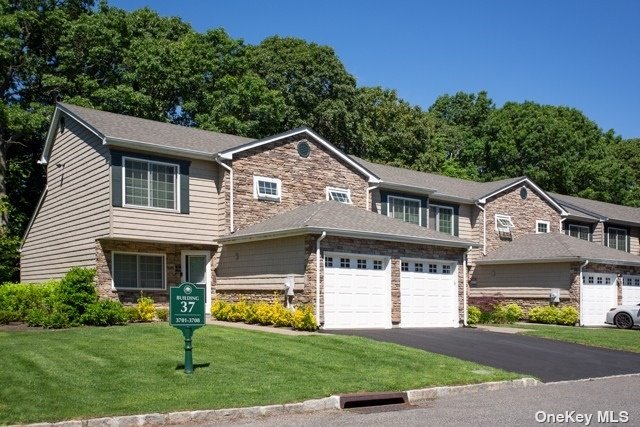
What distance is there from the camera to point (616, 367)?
17.8m

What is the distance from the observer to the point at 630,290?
33219mm

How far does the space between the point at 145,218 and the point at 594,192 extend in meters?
42.3

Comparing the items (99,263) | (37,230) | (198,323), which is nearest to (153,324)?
(99,263)

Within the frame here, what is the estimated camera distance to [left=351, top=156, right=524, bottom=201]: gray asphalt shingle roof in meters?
32.4

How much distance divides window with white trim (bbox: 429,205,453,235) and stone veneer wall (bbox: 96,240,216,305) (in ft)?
39.1

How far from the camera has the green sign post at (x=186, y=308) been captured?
13484 millimetres

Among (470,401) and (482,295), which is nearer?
(470,401)

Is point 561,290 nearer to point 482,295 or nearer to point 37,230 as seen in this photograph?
point 482,295

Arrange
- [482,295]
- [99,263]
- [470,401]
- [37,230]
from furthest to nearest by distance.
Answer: [482,295] → [37,230] → [99,263] → [470,401]

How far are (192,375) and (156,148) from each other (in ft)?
39.7

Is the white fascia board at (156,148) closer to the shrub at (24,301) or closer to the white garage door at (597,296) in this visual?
the shrub at (24,301)

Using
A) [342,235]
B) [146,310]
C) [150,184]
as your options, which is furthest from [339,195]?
[146,310]

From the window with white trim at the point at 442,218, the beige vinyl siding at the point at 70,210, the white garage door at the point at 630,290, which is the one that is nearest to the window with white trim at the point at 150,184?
the beige vinyl siding at the point at 70,210

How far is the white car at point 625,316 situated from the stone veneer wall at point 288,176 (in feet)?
36.2
